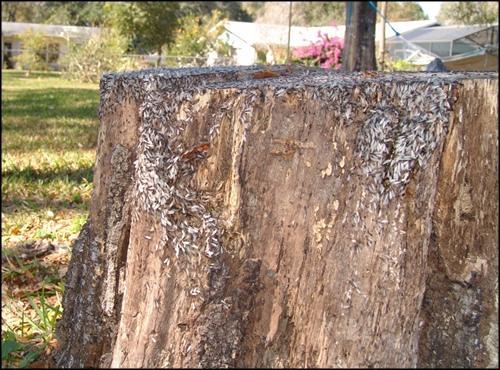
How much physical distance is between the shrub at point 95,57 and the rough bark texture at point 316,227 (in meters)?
15.4

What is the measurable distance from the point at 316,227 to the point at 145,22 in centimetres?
2107

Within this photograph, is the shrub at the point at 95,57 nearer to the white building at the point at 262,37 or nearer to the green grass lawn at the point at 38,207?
the white building at the point at 262,37

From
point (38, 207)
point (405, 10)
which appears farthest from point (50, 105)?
point (405, 10)

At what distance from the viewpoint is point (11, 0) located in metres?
35.7

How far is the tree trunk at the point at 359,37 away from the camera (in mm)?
7230

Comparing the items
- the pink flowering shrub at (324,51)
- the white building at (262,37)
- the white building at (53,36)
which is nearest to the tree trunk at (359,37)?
the white building at (262,37)

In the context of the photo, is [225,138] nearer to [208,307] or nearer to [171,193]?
[171,193]

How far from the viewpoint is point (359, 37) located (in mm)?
7250

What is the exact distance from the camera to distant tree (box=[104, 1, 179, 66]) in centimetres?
2109

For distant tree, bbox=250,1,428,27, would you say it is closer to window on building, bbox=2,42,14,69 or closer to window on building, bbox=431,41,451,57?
window on building, bbox=431,41,451,57

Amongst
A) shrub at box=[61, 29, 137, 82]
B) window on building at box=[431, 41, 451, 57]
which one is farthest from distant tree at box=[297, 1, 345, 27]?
shrub at box=[61, 29, 137, 82]

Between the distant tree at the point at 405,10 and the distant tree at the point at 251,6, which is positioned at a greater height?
the distant tree at the point at 251,6

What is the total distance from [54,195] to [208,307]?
2768 millimetres

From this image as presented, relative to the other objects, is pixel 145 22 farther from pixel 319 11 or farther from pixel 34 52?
pixel 34 52
